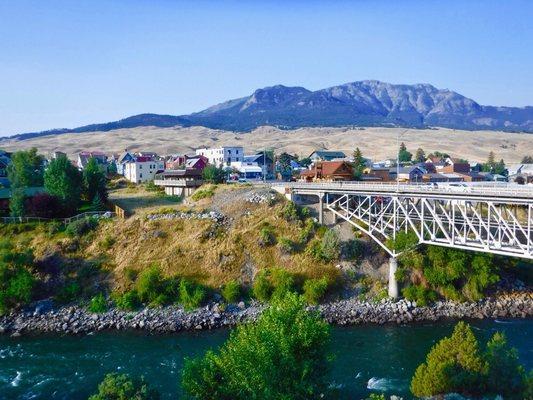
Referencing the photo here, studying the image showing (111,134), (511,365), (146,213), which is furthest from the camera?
(111,134)

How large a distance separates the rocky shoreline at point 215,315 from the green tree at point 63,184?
13.4 meters

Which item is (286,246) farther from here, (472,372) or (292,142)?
(292,142)

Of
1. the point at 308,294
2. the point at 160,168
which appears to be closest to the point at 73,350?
the point at 308,294

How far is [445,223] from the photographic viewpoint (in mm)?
35844

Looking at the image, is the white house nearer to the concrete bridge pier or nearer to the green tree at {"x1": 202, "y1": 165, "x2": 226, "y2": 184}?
the green tree at {"x1": 202, "y1": 165, "x2": 226, "y2": 184}

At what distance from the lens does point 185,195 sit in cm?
5012

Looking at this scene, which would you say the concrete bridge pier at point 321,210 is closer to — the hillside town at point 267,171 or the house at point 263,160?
the hillside town at point 267,171

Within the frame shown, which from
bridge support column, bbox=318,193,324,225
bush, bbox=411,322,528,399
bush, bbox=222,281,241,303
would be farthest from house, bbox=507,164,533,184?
bush, bbox=411,322,528,399

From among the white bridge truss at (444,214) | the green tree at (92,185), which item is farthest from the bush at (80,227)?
the white bridge truss at (444,214)

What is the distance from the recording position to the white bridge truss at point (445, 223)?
25.3 meters

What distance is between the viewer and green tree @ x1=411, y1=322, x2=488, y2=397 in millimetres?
17594

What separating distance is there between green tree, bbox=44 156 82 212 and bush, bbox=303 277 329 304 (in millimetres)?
23812

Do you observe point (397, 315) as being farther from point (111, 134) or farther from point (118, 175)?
point (111, 134)

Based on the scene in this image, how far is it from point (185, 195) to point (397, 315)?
1087 inches
